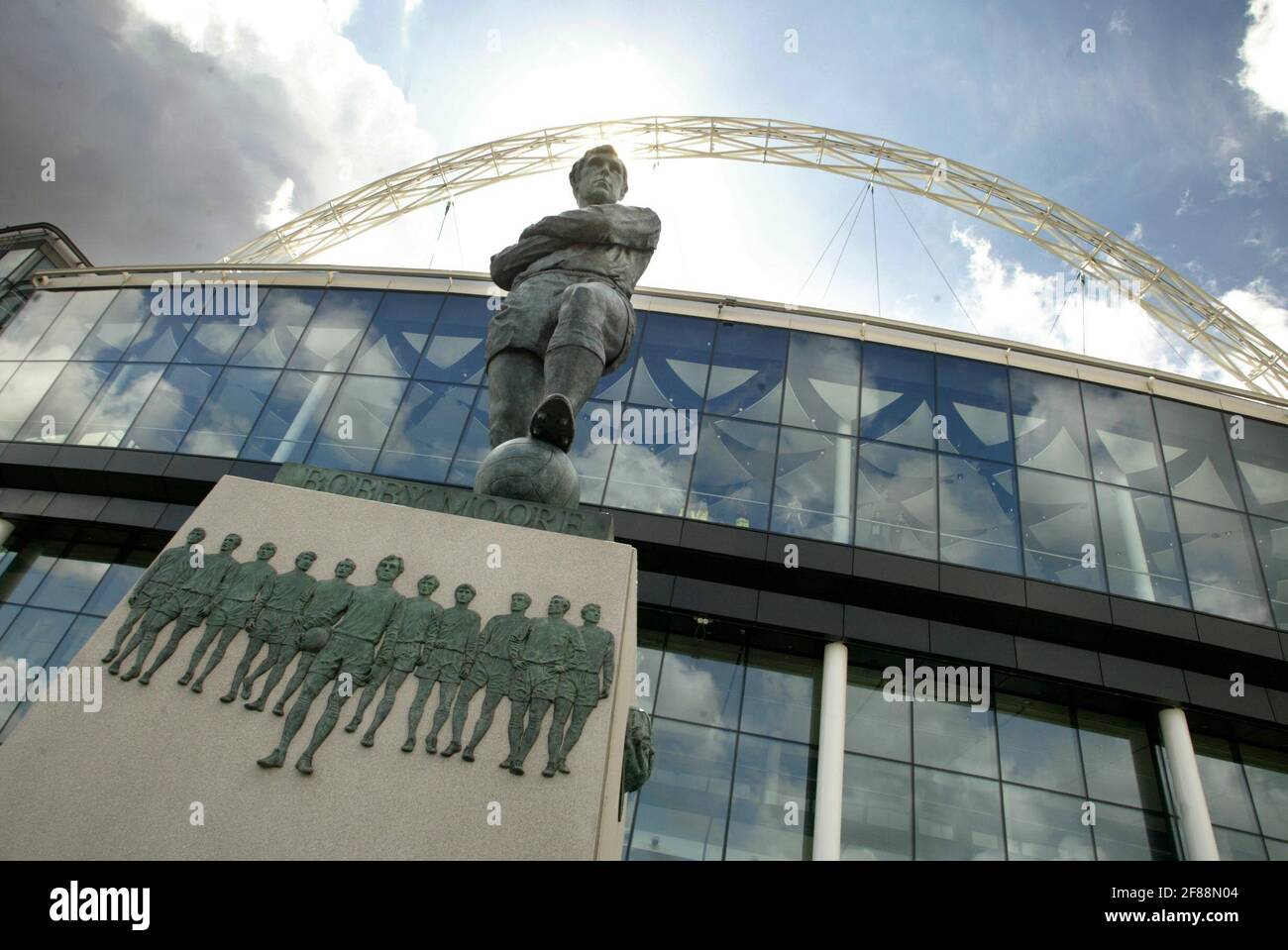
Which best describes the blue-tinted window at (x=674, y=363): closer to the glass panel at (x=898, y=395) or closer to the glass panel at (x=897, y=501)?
the glass panel at (x=898, y=395)

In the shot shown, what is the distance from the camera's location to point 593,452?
18.4 meters

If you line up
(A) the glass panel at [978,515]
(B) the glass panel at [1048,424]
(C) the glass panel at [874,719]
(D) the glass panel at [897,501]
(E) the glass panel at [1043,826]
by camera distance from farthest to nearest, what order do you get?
1. (B) the glass panel at [1048,424]
2. (D) the glass panel at [897,501]
3. (A) the glass panel at [978,515]
4. (C) the glass panel at [874,719]
5. (E) the glass panel at [1043,826]

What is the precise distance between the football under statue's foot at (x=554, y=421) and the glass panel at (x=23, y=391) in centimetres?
2204

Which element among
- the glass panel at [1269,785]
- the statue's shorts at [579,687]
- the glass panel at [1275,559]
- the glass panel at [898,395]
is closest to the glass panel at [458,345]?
the glass panel at [898,395]

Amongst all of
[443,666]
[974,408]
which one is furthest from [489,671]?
[974,408]

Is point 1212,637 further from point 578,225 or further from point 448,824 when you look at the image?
point 448,824

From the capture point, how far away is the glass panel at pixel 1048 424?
18.4 meters

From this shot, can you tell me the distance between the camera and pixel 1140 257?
27.5 m

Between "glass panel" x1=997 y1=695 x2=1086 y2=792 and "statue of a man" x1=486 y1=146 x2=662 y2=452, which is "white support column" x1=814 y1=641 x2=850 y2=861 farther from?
"statue of a man" x1=486 y1=146 x2=662 y2=452

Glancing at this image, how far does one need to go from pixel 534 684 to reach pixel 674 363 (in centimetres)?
1679

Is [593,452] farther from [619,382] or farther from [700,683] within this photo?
[700,683]

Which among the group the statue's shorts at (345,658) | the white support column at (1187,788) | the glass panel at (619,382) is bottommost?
the statue's shorts at (345,658)

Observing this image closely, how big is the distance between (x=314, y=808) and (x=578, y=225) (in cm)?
364

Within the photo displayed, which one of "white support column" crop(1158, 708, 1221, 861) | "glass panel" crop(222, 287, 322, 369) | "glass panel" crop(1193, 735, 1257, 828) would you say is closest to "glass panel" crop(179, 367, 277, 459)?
"glass panel" crop(222, 287, 322, 369)
